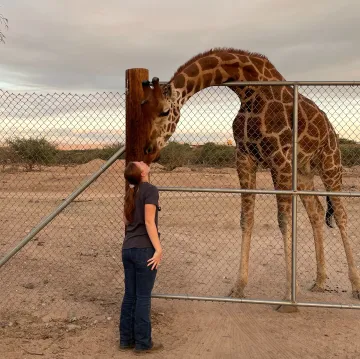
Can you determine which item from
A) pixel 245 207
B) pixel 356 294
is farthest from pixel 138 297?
pixel 356 294

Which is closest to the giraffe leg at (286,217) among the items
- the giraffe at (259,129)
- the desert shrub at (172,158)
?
the giraffe at (259,129)

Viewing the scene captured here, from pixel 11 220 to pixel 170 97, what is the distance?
7130 mm

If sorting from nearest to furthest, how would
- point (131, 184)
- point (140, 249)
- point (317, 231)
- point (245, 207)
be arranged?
point (140, 249) < point (131, 184) < point (245, 207) < point (317, 231)

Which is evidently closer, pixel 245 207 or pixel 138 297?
pixel 138 297

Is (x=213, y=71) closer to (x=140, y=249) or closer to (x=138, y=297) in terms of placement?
(x=140, y=249)

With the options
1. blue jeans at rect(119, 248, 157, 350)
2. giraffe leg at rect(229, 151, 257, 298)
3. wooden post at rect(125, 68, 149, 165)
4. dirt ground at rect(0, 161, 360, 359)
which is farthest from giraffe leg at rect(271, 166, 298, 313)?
blue jeans at rect(119, 248, 157, 350)

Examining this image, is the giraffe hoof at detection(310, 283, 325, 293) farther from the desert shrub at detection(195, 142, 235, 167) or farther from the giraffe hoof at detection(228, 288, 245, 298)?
the desert shrub at detection(195, 142, 235, 167)

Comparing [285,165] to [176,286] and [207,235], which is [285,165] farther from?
[207,235]

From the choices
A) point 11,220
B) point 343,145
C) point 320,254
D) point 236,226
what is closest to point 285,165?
point 320,254

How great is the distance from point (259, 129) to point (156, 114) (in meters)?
1.39

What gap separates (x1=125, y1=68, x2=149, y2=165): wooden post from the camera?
4547 mm

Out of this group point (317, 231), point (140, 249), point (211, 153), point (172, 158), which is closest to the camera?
point (140, 249)

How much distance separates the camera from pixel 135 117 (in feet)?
15.0

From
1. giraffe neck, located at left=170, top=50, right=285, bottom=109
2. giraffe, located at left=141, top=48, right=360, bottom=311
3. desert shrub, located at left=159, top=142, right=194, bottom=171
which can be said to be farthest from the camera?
desert shrub, located at left=159, top=142, right=194, bottom=171
